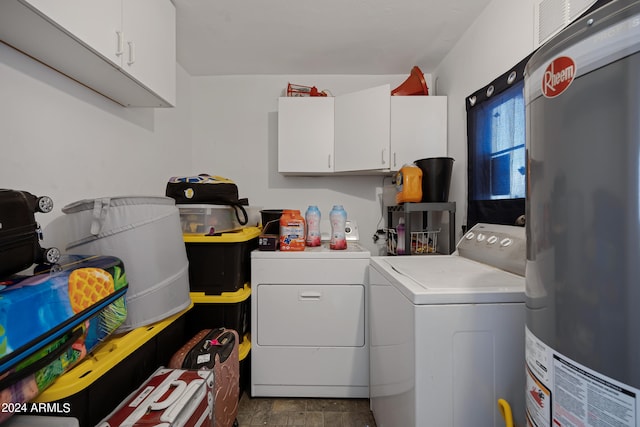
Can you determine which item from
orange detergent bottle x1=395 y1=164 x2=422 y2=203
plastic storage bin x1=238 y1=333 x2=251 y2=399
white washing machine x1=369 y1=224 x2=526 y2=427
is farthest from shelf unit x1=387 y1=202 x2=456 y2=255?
plastic storage bin x1=238 y1=333 x2=251 y2=399

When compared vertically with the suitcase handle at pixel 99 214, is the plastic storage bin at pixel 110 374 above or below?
below

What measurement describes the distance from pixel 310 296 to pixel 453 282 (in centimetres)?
93

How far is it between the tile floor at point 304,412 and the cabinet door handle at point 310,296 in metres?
0.66

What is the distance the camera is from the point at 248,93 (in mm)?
2451

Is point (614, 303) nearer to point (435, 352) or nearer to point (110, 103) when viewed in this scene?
point (435, 352)

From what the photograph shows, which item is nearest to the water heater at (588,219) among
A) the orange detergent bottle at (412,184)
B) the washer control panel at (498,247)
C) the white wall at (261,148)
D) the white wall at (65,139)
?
the washer control panel at (498,247)

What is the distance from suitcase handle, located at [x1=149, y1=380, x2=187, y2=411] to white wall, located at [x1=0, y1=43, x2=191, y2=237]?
35.0 inches

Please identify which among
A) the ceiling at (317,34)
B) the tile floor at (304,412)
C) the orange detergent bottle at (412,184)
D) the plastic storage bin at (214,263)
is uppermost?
the ceiling at (317,34)

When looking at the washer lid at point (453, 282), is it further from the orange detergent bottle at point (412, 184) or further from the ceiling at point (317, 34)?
the ceiling at point (317, 34)

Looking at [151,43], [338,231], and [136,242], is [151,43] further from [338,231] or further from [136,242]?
[338,231]

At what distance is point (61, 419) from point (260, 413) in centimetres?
113

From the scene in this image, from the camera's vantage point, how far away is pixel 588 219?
17.1 inches

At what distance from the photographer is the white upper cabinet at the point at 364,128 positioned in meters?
2.03

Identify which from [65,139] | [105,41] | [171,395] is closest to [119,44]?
[105,41]
